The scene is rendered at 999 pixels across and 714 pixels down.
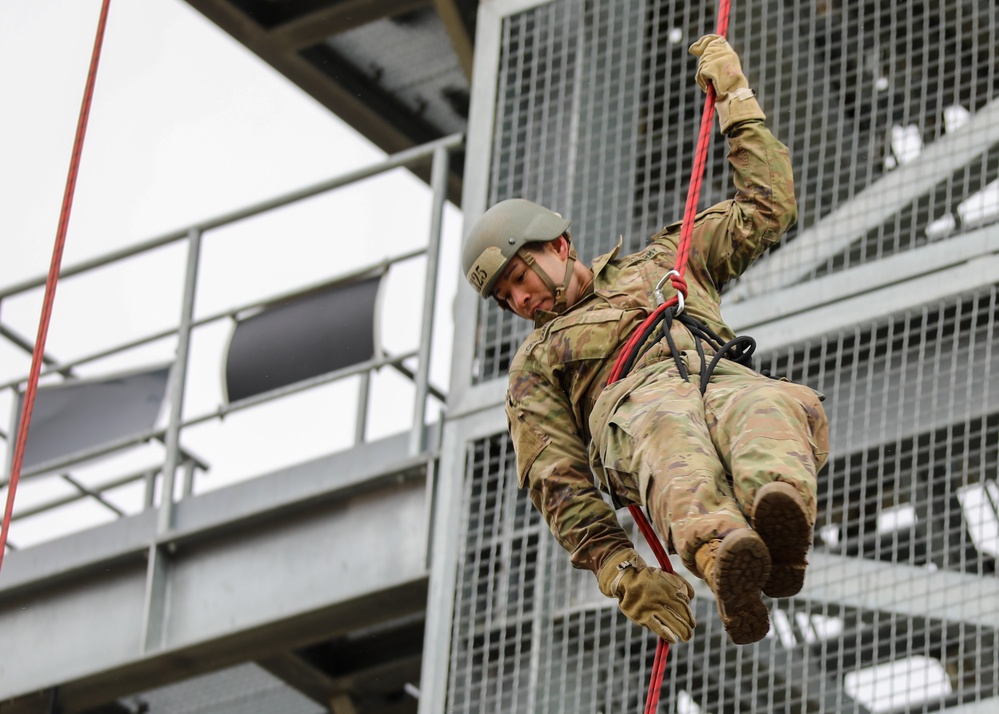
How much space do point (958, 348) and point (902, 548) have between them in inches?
41.1

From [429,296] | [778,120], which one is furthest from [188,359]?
[778,120]

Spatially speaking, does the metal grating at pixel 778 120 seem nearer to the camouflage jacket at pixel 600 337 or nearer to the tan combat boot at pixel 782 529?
the camouflage jacket at pixel 600 337

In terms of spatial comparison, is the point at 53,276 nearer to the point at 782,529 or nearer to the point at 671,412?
the point at 671,412

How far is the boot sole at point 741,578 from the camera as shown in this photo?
7.38m

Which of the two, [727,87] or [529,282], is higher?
[727,87]

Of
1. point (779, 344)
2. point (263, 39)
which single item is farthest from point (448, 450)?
point (263, 39)

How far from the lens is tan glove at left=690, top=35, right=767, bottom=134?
350 inches

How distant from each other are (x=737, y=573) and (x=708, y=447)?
2.00ft

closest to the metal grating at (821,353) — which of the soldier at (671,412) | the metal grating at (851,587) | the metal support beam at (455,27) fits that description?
the metal grating at (851,587)

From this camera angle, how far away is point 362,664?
1596 cm

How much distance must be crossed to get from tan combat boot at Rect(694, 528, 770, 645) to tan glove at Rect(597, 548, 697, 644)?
39cm

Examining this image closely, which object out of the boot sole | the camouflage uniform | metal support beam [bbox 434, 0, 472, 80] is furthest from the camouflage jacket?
metal support beam [bbox 434, 0, 472, 80]

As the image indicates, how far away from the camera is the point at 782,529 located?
24.7ft

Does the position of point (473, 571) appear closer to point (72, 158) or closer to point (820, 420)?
point (72, 158)
